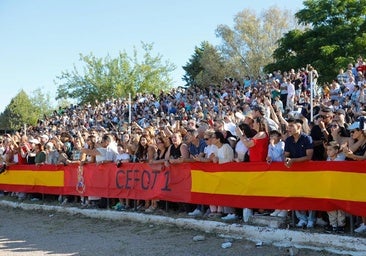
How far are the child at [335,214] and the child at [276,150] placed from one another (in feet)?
3.39

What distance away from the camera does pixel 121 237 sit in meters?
10.8

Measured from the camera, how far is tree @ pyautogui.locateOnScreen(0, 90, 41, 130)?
86625 millimetres

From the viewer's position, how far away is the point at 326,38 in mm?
42375

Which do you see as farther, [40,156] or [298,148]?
[40,156]

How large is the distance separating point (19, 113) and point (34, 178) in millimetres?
74994

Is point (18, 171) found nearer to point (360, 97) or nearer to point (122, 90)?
point (360, 97)

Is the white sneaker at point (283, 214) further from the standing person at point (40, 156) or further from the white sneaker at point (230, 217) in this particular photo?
the standing person at point (40, 156)

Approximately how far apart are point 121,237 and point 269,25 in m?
62.8

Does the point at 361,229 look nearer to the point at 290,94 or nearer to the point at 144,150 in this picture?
the point at 144,150

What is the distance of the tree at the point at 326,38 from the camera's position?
133ft

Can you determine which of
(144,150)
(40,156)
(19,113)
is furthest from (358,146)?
(19,113)

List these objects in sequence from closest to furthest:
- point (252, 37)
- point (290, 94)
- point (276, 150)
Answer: point (276, 150)
point (290, 94)
point (252, 37)

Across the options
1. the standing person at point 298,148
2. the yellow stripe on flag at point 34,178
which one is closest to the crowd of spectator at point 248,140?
the standing person at point 298,148

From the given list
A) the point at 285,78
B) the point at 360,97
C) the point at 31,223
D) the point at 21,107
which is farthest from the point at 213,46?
the point at 31,223
